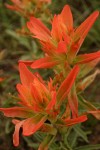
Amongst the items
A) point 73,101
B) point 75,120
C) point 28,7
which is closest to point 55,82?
point 73,101

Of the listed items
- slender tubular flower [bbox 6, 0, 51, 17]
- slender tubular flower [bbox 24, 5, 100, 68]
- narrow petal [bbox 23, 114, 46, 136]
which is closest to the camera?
narrow petal [bbox 23, 114, 46, 136]

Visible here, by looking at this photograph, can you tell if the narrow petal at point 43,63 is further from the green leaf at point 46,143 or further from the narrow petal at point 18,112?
the green leaf at point 46,143

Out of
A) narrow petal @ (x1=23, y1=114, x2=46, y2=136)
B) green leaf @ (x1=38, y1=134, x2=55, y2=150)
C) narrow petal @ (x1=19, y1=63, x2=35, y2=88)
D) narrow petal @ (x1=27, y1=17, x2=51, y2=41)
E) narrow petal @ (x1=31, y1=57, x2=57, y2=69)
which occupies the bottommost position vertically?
green leaf @ (x1=38, y1=134, x2=55, y2=150)

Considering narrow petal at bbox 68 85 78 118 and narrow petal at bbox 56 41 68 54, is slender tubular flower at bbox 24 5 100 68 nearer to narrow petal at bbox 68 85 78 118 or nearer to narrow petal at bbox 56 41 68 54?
narrow petal at bbox 56 41 68 54

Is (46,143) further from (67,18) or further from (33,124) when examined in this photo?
(67,18)

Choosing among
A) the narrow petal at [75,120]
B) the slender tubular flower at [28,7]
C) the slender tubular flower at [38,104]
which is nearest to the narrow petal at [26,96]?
the slender tubular flower at [38,104]

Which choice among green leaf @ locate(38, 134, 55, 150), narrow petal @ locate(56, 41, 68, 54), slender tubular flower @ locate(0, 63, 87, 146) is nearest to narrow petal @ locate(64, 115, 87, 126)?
slender tubular flower @ locate(0, 63, 87, 146)

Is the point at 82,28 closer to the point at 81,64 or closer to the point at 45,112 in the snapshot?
the point at 81,64

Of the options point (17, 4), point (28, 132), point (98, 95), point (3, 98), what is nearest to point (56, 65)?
point (28, 132)
